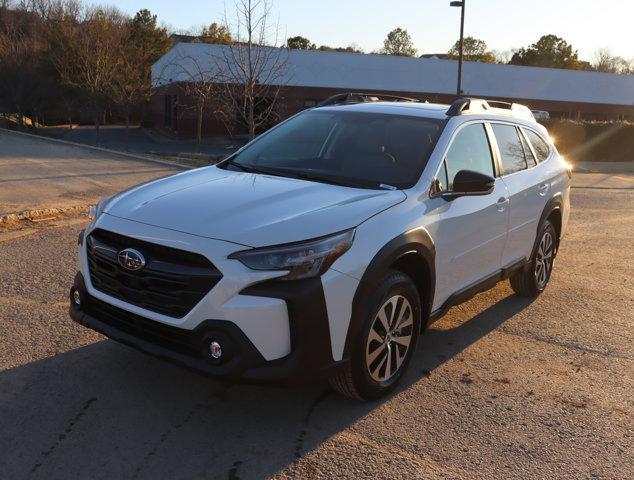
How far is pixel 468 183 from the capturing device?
4.14 m

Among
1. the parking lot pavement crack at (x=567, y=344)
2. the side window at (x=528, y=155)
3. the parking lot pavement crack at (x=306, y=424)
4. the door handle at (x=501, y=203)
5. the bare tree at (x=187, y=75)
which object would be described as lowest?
the parking lot pavement crack at (x=306, y=424)

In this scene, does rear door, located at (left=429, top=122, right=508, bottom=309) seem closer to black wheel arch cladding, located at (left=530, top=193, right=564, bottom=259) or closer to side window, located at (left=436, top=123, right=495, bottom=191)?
side window, located at (left=436, top=123, right=495, bottom=191)

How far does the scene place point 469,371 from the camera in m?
4.36

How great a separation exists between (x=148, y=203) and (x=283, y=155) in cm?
137

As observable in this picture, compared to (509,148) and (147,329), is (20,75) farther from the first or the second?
(147,329)

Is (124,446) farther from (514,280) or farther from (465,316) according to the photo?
(514,280)

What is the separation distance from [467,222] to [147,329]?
2299 millimetres

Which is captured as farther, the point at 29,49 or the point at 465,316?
the point at 29,49

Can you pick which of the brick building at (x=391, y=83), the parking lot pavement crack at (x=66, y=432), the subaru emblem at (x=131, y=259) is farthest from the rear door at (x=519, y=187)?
the brick building at (x=391, y=83)

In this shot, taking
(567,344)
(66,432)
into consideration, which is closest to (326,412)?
(66,432)

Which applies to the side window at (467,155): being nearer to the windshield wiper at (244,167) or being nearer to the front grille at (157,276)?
the windshield wiper at (244,167)

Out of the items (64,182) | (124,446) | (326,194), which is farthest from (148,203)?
(64,182)

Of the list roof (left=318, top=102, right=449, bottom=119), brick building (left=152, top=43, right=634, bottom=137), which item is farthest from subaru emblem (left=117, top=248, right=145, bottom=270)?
brick building (left=152, top=43, right=634, bottom=137)

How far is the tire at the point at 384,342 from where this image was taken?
3484 millimetres
